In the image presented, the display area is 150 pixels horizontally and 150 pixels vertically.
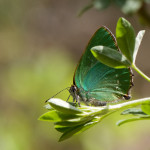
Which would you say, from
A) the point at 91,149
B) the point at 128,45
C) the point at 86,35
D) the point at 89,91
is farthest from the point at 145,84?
the point at 128,45

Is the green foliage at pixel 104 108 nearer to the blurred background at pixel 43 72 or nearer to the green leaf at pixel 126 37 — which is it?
the green leaf at pixel 126 37

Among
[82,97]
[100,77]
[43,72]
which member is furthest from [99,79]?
[43,72]

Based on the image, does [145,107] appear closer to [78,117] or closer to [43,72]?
[78,117]

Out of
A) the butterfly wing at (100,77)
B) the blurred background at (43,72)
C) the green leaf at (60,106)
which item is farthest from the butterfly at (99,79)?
the green leaf at (60,106)

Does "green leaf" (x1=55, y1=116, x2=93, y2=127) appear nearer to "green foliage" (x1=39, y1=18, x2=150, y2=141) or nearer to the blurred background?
"green foliage" (x1=39, y1=18, x2=150, y2=141)

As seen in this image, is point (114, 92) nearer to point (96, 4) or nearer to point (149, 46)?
point (96, 4)

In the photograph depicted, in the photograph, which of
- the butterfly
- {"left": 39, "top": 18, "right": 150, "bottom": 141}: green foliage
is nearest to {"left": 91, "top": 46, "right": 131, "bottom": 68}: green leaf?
{"left": 39, "top": 18, "right": 150, "bottom": 141}: green foliage

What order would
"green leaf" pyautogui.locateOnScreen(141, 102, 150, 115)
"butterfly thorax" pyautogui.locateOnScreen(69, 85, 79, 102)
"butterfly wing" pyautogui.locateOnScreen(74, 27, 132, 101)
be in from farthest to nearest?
"butterfly thorax" pyautogui.locateOnScreen(69, 85, 79, 102) → "butterfly wing" pyautogui.locateOnScreen(74, 27, 132, 101) → "green leaf" pyautogui.locateOnScreen(141, 102, 150, 115)
